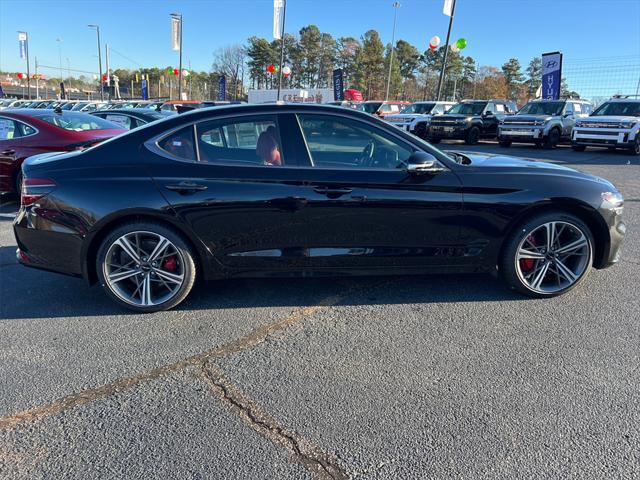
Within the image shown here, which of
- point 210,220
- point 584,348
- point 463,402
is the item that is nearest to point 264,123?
point 210,220

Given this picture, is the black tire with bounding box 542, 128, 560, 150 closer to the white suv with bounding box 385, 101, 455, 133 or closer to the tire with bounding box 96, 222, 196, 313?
the white suv with bounding box 385, 101, 455, 133

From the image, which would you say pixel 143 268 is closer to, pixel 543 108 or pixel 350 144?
pixel 350 144

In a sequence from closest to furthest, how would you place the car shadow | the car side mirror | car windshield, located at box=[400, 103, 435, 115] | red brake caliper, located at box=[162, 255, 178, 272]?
the car side mirror
red brake caliper, located at box=[162, 255, 178, 272]
the car shadow
car windshield, located at box=[400, 103, 435, 115]

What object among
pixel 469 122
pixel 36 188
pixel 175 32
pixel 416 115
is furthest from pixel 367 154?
pixel 175 32

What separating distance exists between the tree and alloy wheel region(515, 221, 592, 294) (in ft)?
255

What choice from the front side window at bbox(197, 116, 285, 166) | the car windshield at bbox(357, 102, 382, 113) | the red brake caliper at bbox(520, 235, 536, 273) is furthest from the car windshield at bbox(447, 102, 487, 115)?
the front side window at bbox(197, 116, 285, 166)

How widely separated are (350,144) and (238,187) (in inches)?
37.5

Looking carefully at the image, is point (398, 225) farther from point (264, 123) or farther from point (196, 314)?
point (196, 314)

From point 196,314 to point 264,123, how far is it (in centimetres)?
157

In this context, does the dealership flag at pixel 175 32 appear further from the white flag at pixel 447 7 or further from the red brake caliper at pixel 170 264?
the red brake caliper at pixel 170 264

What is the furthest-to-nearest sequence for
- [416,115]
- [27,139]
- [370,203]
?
[416,115]
[27,139]
[370,203]

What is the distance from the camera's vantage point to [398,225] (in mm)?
3691

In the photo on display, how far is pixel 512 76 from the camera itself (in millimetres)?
74438

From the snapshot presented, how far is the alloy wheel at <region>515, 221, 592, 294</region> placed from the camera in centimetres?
392
